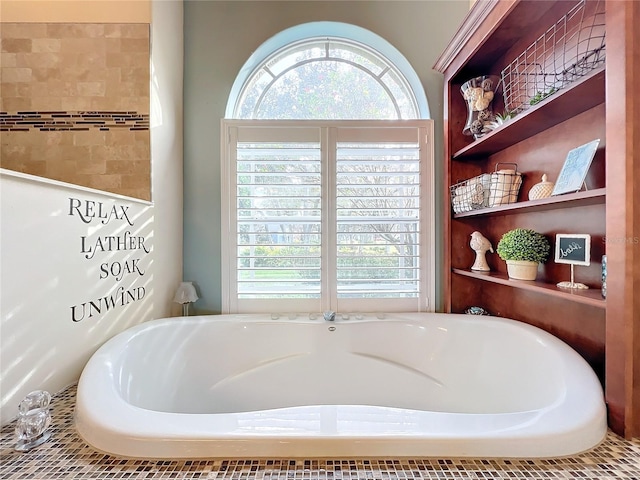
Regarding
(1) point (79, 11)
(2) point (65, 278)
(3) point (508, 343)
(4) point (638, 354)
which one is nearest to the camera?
(4) point (638, 354)

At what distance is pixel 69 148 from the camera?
4.44 ft

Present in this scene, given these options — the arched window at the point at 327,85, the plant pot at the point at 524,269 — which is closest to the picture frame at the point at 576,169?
the plant pot at the point at 524,269

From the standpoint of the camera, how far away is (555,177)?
3.69ft

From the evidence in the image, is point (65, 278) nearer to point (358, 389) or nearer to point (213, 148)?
point (213, 148)

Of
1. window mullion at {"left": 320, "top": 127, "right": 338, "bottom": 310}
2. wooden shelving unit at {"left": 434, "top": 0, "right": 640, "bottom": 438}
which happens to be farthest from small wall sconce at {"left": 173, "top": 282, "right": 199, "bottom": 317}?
wooden shelving unit at {"left": 434, "top": 0, "right": 640, "bottom": 438}

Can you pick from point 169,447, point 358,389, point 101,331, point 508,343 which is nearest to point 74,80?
point 101,331

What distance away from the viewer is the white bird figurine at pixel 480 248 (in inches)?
56.6

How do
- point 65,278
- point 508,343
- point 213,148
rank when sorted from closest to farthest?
point 65,278 → point 508,343 → point 213,148

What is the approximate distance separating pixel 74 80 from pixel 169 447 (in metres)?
1.65

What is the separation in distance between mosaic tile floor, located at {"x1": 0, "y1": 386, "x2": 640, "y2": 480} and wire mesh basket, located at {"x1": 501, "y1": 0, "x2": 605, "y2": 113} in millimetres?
1077

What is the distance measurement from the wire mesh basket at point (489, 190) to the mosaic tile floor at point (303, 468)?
92 centimetres

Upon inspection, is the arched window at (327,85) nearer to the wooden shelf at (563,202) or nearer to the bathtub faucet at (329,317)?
the wooden shelf at (563,202)

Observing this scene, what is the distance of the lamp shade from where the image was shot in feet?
4.93

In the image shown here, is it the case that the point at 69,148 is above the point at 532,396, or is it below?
above
